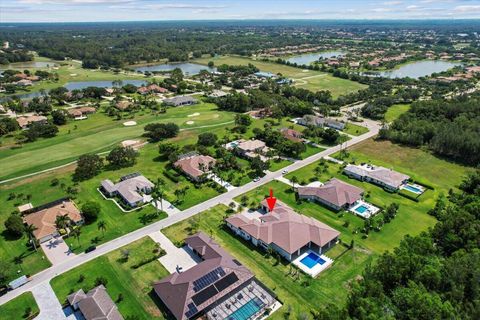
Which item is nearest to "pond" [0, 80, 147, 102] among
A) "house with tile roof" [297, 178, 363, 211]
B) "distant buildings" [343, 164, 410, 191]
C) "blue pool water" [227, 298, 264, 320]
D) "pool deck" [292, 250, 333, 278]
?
"distant buildings" [343, 164, 410, 191]

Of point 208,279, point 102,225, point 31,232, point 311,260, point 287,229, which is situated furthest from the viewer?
point 102,225

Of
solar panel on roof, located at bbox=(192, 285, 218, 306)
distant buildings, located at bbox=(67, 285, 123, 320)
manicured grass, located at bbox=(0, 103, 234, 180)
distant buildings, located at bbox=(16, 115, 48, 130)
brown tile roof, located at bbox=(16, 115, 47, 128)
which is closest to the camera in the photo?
distant buildings, located at bbox=(67, 285, 123, 320)

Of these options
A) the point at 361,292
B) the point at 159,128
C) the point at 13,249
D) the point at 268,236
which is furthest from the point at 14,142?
the point at 361,292

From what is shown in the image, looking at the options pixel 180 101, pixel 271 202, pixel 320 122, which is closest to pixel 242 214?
pixel 271 202

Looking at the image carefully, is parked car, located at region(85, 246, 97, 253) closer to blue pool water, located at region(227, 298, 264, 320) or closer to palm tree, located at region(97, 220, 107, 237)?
palm tree, located at region(97, 220, 107, 237)

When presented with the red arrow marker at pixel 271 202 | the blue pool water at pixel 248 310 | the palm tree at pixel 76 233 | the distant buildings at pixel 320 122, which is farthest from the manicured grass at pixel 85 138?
the blue pool water at pixel 248 310

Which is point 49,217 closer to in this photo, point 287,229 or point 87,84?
point 287,229
